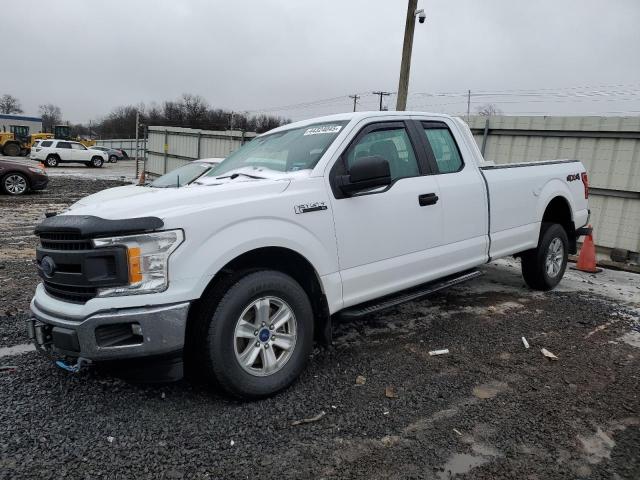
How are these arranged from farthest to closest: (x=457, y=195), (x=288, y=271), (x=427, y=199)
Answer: (x=457, y=195) → (x=427, y=199) → (x=288, y=271)

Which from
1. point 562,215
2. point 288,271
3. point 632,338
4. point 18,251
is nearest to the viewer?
point 288,271

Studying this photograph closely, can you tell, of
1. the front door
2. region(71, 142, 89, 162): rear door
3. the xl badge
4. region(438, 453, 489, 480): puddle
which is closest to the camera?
region(438, 453, 489, 480): puddle

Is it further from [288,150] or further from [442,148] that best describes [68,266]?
[442,148]

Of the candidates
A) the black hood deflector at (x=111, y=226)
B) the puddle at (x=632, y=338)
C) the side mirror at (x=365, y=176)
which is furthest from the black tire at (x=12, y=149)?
the puddle at (x=632, y=338)

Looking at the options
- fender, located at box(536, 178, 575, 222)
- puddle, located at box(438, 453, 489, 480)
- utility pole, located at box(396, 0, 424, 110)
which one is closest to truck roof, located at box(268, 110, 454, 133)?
fender, located at box(536, 178, 575, 222)

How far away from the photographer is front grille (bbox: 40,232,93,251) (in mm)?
2832

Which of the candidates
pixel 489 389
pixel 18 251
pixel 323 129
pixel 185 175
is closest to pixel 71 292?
pixel 323 129

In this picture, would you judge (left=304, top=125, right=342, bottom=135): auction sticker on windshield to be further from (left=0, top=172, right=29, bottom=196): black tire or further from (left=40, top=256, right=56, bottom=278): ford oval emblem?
(left=0, top=172, right=29, bottom=196): black tire

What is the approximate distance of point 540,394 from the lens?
3377 mm

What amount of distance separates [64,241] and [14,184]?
48.4 feet

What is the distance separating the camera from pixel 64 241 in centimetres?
291

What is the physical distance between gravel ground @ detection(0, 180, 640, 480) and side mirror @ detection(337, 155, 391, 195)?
1.40m

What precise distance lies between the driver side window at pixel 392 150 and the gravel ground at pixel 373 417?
1509 mm

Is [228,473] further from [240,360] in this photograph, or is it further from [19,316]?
[19,316]
